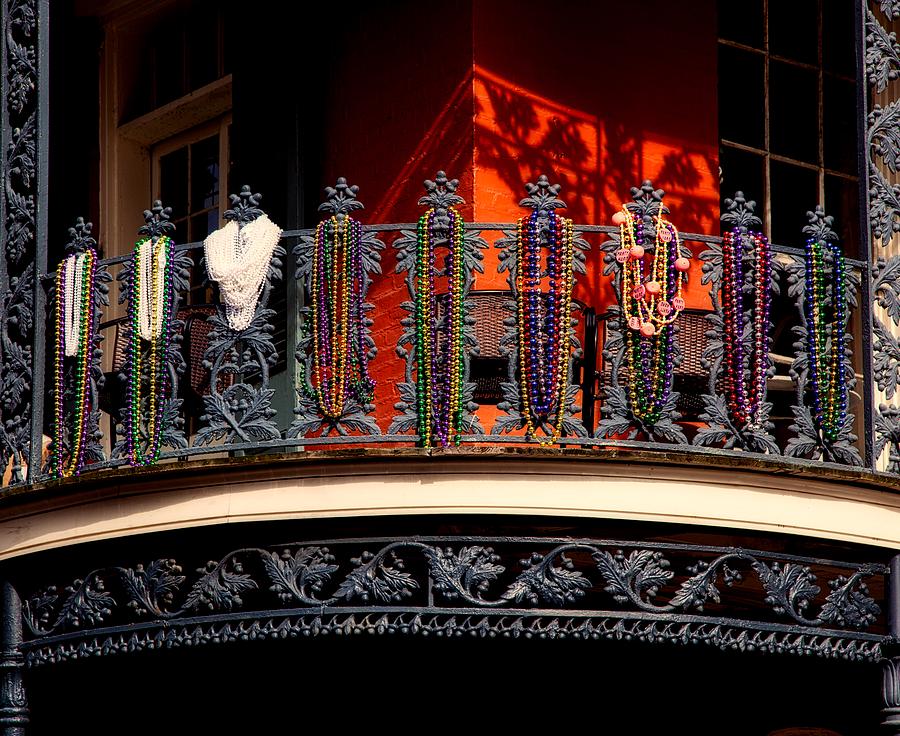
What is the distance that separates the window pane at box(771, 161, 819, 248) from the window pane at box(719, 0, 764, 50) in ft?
2.29

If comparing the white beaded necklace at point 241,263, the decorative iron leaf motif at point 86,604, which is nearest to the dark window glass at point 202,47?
the white beaded necklace at point 241,263

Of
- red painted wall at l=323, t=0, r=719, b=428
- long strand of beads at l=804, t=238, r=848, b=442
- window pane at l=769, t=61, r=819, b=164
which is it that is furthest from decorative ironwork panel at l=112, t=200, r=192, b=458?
window pane at l=769, t=61, r=819, b=164

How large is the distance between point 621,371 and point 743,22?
10.9 ft

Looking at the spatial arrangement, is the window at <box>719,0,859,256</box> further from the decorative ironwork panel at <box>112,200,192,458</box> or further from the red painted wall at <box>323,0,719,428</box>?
the decorative ironwork panel at <box>112,200,192,458</box>

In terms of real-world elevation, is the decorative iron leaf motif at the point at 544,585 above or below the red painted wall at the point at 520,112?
below

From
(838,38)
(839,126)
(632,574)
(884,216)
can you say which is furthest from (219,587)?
(838,38)

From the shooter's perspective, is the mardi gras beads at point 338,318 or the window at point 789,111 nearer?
the mardi gras beads at point 338,318

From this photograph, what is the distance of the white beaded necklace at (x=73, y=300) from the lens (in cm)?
993

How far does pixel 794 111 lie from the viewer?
12.2 metres

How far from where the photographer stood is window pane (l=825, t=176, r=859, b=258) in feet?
40.5

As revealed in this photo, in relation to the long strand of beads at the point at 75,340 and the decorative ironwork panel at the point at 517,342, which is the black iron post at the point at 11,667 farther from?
the decorative ironwork panel at the point at 517,342

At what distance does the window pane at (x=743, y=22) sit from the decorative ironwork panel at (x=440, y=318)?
9.79 feet

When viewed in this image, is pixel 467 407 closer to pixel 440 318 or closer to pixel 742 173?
pixel 440 318

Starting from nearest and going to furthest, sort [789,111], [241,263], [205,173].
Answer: [241,263] → [789,111] → [205,173]
